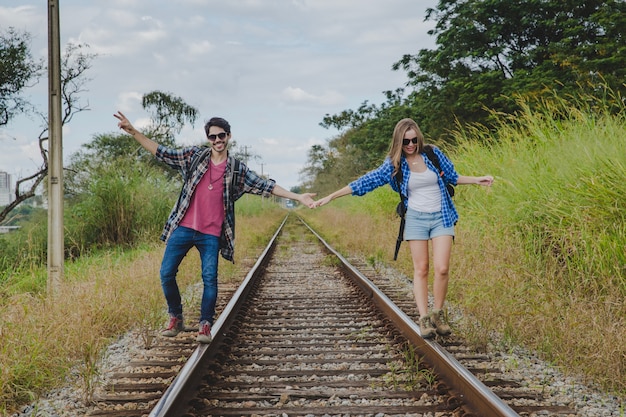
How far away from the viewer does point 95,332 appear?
4.93m

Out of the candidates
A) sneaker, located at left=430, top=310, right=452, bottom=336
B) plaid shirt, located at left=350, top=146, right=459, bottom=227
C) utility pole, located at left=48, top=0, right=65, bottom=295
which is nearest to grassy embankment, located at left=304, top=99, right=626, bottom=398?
sneaker, located at left=430, top=310, right=452, bottom=336

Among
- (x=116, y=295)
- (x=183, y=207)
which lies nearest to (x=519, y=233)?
(x=183, y=207)

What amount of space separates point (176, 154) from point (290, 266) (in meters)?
6.34

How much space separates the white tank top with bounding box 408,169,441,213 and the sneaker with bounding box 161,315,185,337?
234 cm

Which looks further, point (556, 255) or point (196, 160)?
point (556, 255)

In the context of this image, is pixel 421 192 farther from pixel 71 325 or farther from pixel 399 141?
pixel 71 325

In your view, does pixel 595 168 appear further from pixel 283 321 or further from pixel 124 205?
pixel 124 205

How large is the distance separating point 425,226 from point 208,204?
1.75 meters

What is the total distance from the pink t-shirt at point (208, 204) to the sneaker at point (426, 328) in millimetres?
1795

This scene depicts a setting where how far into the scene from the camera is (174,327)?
199 inches

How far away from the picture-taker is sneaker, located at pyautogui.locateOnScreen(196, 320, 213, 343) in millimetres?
4359

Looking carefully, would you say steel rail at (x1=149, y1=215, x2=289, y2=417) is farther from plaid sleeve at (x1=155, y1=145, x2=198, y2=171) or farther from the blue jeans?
plaid sleeve at (x1=155, y1=145, x2=198, y2=171)

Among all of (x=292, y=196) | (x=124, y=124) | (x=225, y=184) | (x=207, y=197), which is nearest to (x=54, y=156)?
(x=124, y=124)

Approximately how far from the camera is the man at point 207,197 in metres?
4.48
